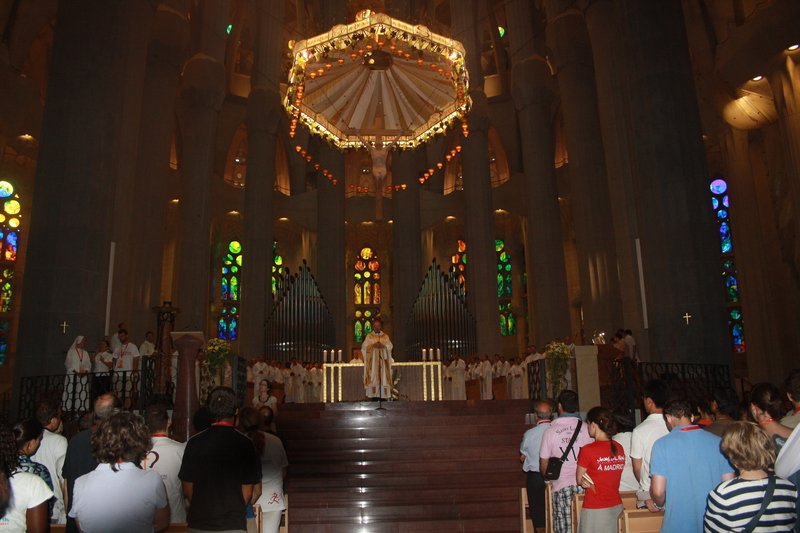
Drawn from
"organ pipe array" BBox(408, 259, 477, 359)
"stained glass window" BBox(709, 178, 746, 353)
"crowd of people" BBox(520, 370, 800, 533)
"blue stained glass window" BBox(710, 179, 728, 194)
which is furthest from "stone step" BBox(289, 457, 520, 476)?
"blue stained glass window" BBox(710, 179, 728, 194)

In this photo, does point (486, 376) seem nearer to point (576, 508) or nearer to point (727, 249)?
point (727, 249)

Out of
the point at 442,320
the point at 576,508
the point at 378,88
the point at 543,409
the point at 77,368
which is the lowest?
the point at 576,508

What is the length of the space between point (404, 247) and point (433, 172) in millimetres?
6521

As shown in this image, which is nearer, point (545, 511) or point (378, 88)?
point (545, 511)

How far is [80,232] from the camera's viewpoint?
539 inches

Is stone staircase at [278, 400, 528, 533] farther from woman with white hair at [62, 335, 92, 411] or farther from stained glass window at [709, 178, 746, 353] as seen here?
stained glass window at [709, 178, 746, 353]

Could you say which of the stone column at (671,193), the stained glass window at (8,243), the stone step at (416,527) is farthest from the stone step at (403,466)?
the stained glass window at (8,243)

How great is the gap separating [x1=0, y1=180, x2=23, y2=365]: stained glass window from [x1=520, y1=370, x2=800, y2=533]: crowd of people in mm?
21825

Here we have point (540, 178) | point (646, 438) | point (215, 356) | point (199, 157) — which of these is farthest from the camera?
point (540, 178)

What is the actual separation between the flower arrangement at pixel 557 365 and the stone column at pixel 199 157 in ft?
42.3

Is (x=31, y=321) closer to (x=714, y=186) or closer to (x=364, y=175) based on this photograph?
(x=714, y=186)

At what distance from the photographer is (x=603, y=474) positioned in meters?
5.05

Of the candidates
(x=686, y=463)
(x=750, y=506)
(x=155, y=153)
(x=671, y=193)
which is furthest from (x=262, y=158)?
(x=750, y=506)

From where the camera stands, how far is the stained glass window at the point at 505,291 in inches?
1256
